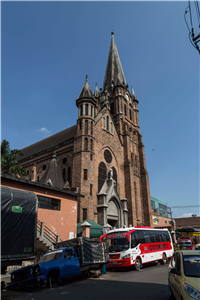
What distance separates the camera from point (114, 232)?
14.8 meters

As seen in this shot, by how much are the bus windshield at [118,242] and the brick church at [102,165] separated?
28.0ft

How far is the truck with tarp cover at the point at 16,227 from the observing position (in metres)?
7.03

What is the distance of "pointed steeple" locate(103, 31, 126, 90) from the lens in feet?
154

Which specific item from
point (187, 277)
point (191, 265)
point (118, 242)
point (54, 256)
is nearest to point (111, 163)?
point (118, 242)

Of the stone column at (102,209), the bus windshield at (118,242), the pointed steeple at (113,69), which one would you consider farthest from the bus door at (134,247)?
the pointed steeple at (113,69)

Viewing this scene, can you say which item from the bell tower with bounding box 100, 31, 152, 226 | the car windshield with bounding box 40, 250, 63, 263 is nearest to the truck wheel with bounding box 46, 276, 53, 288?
the car windshield with bounding box 40, 250, 63, 263

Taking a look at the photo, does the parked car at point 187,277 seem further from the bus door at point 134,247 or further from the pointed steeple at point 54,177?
the pointed steeple at point 54,177

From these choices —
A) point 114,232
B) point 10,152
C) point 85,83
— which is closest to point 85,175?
point 10,152

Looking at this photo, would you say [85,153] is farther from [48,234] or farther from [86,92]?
[48,234]

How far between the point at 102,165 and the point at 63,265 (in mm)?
20180

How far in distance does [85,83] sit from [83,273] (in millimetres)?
25228

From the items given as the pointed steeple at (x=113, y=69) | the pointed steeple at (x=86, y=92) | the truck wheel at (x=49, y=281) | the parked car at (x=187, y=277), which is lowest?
the truck wheel at (x=49, y=281)

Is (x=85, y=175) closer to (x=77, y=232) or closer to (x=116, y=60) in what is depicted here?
(x=77, y=232)

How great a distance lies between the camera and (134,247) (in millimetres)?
13688
